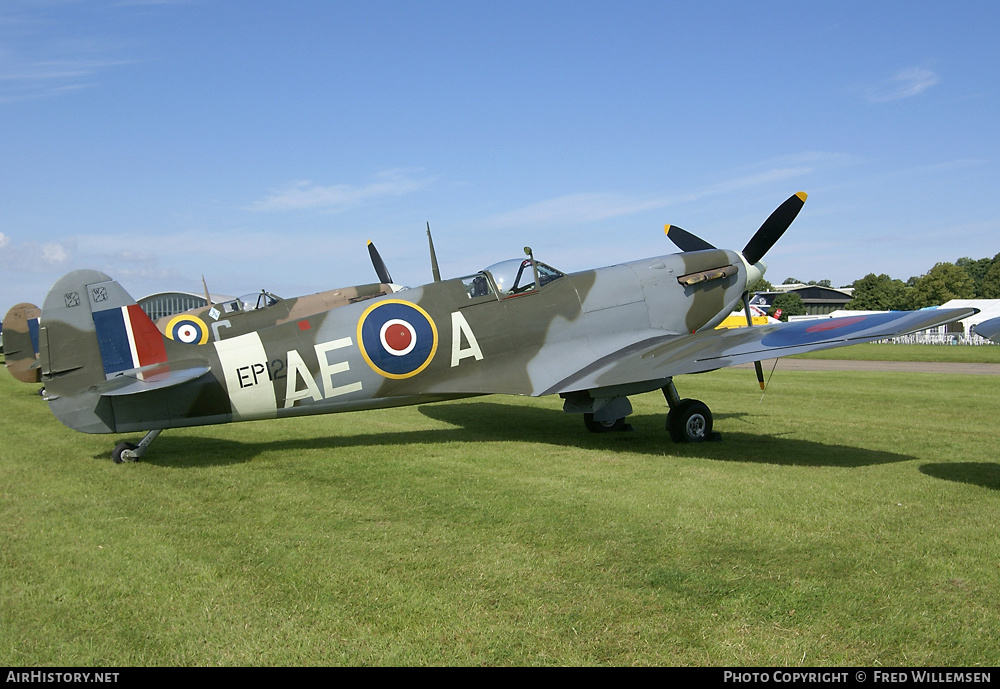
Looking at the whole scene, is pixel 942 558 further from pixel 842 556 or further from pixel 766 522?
pixel 766 522

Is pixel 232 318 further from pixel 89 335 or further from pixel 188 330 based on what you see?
pixel 89 335

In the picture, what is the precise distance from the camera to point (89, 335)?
7961 millimetres

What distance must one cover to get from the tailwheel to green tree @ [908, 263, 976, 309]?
3515 inches

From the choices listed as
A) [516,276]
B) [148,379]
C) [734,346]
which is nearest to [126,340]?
[148,379]

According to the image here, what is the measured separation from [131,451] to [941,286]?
3885 inches

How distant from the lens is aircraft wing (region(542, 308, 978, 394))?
25.0ft

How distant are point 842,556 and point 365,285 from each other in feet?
40.6

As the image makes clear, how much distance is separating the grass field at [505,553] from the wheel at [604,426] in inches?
34.1

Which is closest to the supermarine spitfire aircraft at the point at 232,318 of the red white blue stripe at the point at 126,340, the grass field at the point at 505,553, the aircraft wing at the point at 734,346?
the grass field at the point at 505,553

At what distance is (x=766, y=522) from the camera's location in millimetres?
5566

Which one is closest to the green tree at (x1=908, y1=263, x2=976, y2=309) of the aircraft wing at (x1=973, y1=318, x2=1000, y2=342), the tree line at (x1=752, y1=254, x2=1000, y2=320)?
the tree line at (x1=752, y1=254, x2=1000, y2=320)

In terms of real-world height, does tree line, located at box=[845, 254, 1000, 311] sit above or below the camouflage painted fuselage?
below

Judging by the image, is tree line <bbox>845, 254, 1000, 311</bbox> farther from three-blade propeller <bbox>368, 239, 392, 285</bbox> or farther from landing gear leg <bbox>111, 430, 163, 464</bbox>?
landing gear leg <bbox>111, 430, 163, 464</bbox>

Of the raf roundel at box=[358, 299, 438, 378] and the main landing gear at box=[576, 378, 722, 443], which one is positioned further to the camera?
the main landing gear at box=[576, 378, 722, 443]
